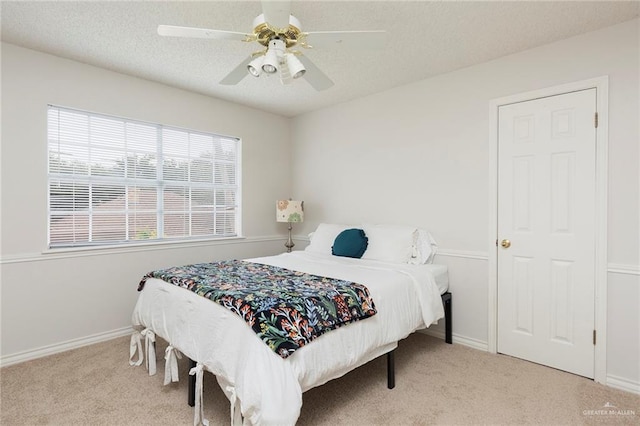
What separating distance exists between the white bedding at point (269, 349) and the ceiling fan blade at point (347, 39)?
59.8 inches

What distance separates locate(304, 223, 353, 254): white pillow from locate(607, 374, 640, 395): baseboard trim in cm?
248

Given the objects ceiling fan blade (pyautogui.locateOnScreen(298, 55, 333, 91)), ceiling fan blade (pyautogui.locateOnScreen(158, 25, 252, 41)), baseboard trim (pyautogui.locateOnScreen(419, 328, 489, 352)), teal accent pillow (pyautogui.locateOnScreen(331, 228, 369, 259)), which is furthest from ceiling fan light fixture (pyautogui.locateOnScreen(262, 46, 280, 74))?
baseboard trim (pyautogui.locateOnScreen(419, 328, 489, 352))

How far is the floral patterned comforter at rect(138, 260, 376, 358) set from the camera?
5.50 ft

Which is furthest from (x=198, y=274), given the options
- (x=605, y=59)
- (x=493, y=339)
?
(x=605, y=59)

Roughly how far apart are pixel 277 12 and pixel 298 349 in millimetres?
1654

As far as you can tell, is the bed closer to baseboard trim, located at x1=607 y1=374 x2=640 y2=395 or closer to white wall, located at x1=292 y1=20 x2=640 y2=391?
white wall, located at x1=292 y1=20 x2=640 y2=391

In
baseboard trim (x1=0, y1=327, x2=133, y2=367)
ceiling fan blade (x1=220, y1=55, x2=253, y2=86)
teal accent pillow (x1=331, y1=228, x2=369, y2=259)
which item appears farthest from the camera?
teal accent pillow (x1=331, y1=228, x2=369, y2=259)

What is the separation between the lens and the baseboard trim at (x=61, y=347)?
8.88 feet

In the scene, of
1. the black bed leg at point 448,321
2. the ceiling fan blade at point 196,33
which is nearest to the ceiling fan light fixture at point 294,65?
the ceiling fan blade at point 196,33

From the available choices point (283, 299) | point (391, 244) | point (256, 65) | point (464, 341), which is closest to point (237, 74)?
point (256, 65)

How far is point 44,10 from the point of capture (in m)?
2.25

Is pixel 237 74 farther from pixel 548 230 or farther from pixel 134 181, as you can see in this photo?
pixel 548 230

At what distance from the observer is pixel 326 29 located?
246 centimetres

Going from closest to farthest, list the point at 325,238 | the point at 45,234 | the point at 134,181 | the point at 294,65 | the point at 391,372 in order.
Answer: the point at 294,65
the point at 391,372
the point at 45,234
the point at 134,181
the point at 325,238
